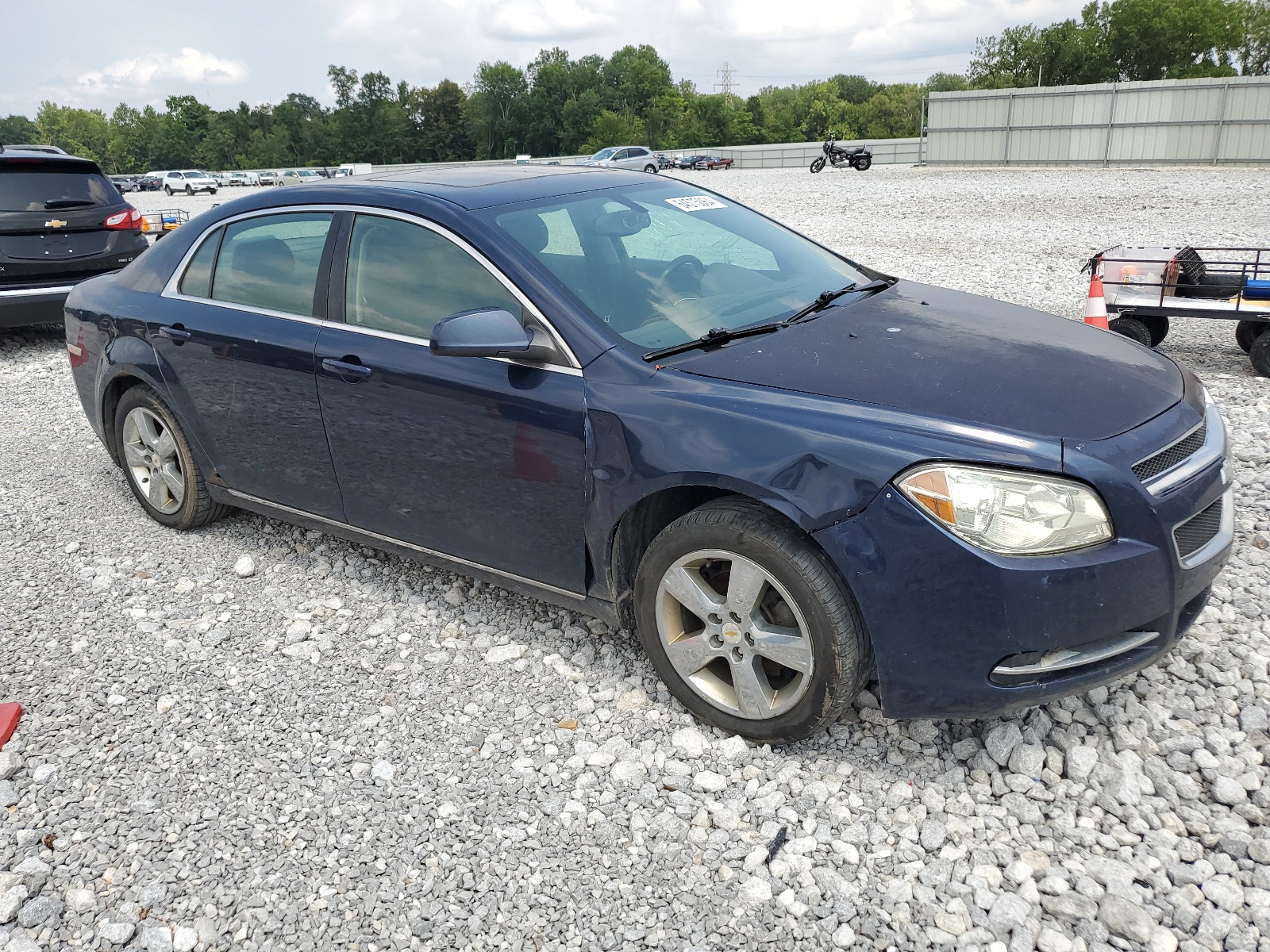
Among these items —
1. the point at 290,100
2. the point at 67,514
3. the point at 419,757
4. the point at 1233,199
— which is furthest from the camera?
the point at 290,100

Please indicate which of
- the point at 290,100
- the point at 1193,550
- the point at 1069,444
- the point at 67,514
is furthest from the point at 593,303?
the point at 290,100

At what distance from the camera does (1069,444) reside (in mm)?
2623

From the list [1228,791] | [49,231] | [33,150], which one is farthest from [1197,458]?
[33,150]

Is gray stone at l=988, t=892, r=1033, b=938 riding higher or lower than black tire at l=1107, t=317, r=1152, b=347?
lower

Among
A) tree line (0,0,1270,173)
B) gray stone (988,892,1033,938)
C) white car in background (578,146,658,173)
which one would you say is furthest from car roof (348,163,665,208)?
tree line (0,0,1270,173)

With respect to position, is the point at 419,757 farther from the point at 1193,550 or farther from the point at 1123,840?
the point at 1193,550

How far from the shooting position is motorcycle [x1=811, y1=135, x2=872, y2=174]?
131ft

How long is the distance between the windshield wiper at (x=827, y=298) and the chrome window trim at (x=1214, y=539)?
141 cm

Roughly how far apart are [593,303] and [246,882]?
203cm

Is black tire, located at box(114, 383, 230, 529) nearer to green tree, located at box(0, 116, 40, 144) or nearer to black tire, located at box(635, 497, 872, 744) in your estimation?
black tire, located at box(635, 497, 872, 744)

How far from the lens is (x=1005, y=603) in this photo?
259 cm

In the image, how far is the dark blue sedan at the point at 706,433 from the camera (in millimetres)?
2633

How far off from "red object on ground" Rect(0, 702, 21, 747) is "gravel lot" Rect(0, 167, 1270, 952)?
84 millimetres

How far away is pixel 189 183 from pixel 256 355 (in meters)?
59.3
